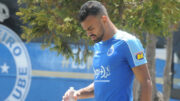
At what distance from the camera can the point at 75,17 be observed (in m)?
3.92

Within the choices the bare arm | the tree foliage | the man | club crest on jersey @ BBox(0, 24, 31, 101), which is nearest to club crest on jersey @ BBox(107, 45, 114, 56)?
the man

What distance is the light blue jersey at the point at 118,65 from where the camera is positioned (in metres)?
2.39

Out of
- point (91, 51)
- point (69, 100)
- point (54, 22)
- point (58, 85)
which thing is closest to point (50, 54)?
point (58, 85)

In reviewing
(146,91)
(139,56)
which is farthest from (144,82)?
(139,56)

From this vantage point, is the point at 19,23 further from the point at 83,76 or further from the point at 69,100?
the point at 69,100

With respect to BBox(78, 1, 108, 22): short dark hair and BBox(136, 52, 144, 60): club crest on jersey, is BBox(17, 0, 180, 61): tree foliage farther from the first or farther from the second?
BBox(136, 52, 144, 60): club crest on jersey

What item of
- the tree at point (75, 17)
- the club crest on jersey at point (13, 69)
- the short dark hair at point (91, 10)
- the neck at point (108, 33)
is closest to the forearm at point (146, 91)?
the neck at point (108, 33)

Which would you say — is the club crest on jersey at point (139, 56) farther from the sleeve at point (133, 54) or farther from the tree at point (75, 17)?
the tree at point (75, 17)

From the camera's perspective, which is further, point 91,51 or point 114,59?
point 91,51

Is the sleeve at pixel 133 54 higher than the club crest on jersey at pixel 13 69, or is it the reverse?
the club crest on jersey at pixel 13 69

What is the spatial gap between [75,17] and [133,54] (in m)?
1.68

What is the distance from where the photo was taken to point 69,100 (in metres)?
2.64

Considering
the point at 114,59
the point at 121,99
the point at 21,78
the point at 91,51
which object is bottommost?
the point at 121,99

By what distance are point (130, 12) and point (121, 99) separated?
163 centimetres
